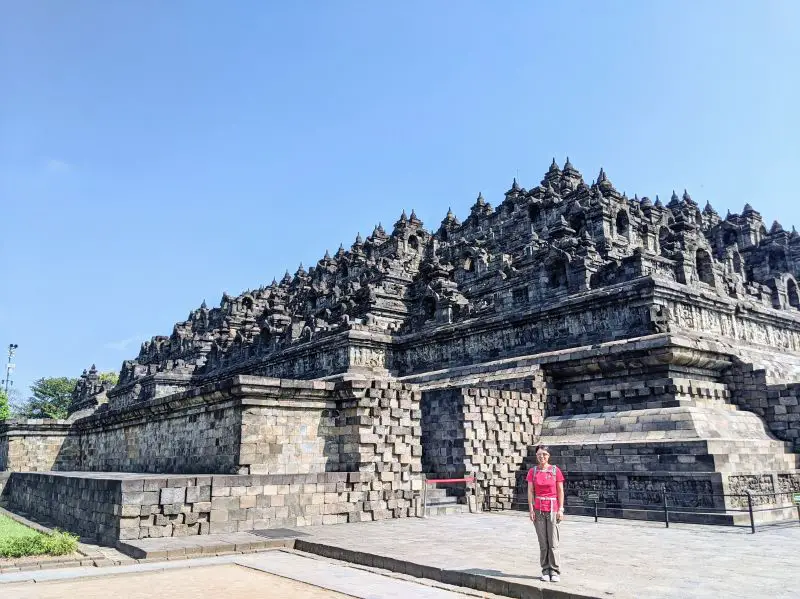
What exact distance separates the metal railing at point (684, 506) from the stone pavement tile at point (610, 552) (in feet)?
1.96

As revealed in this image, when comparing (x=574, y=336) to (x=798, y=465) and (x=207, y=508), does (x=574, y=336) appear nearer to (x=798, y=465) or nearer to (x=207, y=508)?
(x=798, y=465)

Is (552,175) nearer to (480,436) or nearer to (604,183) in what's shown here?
(604,183)

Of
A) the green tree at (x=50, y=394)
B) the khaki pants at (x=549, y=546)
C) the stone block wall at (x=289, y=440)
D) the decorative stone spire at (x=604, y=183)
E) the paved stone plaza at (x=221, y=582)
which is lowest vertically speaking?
the paved stone plaza at (x=221, y=582)

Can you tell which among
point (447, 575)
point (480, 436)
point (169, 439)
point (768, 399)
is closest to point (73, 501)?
point (169, 439)

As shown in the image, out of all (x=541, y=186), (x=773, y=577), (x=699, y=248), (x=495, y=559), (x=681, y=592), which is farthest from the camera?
(x=541, y=186)

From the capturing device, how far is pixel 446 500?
16266mm

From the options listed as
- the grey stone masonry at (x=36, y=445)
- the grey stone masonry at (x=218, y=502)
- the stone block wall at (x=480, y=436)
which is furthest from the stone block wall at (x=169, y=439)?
the stone block wall at (x=480, y=436)

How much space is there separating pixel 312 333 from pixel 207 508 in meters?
21.3

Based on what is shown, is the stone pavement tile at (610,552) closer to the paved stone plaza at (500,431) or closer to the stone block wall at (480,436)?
the paved stone plaza at (500,431)

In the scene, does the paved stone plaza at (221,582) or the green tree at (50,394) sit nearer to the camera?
the paved stone plaza at (221,582)

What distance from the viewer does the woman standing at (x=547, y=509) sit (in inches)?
287

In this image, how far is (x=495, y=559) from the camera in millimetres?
8766

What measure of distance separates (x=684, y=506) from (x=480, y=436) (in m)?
5.13

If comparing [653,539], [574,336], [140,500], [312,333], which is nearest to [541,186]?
[312,333]
